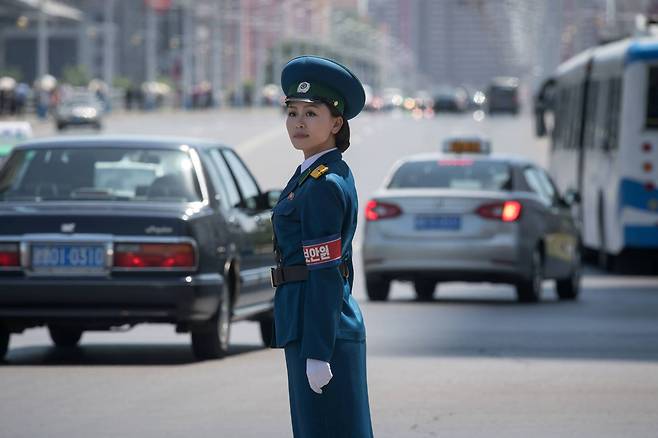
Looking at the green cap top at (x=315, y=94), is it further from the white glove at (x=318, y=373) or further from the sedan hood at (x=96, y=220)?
the sedan hood at (x=96, y=220)

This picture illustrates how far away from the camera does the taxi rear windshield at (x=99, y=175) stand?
12.9m

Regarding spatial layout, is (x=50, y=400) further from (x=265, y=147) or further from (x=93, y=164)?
(x=265, y=147)

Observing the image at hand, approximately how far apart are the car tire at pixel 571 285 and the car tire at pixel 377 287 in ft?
6.78

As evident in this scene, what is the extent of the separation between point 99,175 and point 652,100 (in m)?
13.5

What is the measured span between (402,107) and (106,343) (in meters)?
161

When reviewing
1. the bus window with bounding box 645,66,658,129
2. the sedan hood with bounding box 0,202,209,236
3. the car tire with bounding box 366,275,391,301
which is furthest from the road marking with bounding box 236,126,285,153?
the sedan hood with bounding box 0,202,209,236

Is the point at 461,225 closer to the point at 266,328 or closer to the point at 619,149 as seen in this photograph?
the point at 266,328

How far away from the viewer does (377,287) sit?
67.5ft

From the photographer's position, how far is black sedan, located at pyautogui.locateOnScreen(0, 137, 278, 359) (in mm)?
12156

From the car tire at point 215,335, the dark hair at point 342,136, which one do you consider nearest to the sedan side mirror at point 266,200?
the car tire at point 215,335

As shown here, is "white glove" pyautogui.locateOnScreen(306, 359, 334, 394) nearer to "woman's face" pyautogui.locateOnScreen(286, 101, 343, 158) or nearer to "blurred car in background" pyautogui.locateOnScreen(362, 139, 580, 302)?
"woman's face" pyautogui.locateOnScreen(286, 101, 343, 158)

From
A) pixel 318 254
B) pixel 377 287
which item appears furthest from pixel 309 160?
pixel 377 287

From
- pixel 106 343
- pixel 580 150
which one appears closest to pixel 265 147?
pixel 580 150

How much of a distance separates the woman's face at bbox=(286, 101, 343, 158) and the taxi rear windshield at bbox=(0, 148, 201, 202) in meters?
7.19
